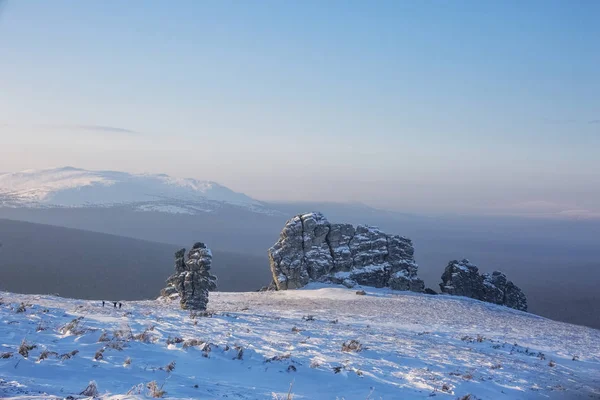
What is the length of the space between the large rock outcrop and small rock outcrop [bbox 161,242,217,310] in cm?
1626

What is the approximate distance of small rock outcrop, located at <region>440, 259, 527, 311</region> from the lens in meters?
48.8

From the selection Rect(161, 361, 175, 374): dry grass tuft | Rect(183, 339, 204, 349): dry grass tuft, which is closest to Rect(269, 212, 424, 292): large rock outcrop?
Rect(183, 339, 204, 349): dry grass tuft

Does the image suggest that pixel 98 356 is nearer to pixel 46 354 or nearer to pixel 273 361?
pixel 46 354

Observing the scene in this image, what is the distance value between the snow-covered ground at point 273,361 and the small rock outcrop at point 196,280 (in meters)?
8.44

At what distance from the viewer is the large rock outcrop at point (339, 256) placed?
149 ft

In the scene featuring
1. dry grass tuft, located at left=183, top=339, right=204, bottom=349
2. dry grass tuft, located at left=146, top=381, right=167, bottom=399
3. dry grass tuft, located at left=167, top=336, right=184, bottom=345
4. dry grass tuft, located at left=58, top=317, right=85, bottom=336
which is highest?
dry grass tuft, located at left=146, top=381, right=167, bottom=399

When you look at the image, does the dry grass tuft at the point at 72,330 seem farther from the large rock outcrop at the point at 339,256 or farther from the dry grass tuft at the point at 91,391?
the large rock outcrop at the point at 339,256

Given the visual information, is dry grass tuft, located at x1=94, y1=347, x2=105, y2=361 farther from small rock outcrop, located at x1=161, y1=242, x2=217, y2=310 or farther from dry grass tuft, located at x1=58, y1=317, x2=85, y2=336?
small rock outcrop, located at x1=161, y1=242, x2=217, y2=310

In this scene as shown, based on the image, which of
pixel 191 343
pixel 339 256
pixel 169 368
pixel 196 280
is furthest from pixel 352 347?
pixel 339 256

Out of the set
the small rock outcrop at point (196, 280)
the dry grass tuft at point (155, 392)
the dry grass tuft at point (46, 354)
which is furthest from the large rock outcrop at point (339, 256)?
the dry grass tuft at point (155, 392)

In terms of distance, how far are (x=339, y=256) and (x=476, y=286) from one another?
Result: 1702 cm

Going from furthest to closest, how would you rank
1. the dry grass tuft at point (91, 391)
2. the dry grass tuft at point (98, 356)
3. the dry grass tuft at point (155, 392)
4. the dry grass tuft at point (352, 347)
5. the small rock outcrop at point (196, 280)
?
the small rock outcrop at point (196, 280)
the dry grass tuft at point (352, 347)
the dry grass tuft at point (98, 356)
the dry grass tuft at point (155, 392)
the dry grass tuft at point (91, 391)

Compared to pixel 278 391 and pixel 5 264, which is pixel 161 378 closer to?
pixel 278 391

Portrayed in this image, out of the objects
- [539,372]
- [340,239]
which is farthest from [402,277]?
[539,372]
